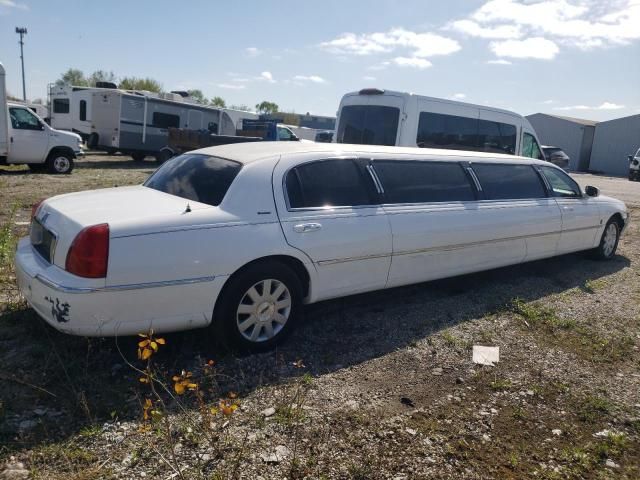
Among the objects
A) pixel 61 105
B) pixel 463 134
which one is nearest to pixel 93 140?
pixel 61 105

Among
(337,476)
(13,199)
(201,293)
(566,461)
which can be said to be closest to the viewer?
(337,476)

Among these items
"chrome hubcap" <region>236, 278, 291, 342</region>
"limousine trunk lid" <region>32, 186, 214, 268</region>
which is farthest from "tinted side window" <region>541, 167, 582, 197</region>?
"limousine trunk lid" <region>32, 186, 214, 268</region>

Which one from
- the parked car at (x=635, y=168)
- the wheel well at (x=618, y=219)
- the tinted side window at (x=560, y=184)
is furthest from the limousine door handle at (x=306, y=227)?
the parked car at (x=635, y=168)

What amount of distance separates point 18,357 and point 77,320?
74 cm

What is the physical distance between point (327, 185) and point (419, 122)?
5.59 meters

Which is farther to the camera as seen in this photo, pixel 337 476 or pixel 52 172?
pixel 52 172

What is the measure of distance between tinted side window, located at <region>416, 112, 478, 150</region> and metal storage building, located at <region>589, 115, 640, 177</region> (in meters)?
31.4

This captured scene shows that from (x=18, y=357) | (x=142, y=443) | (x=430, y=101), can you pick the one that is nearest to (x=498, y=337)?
(x=142, y=443)

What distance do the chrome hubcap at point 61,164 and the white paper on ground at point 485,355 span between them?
13.9m

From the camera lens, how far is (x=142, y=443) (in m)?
2.77

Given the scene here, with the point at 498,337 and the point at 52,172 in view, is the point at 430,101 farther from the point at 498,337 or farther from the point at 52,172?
the point at 52,172

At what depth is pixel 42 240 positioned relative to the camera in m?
3.75

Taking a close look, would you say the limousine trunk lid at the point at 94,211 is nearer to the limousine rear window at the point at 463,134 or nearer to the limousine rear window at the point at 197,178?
the limousine rear window at the point at 197,178

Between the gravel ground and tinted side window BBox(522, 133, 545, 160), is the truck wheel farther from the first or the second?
tinted side window BBox(522, 133, 545, 160)
